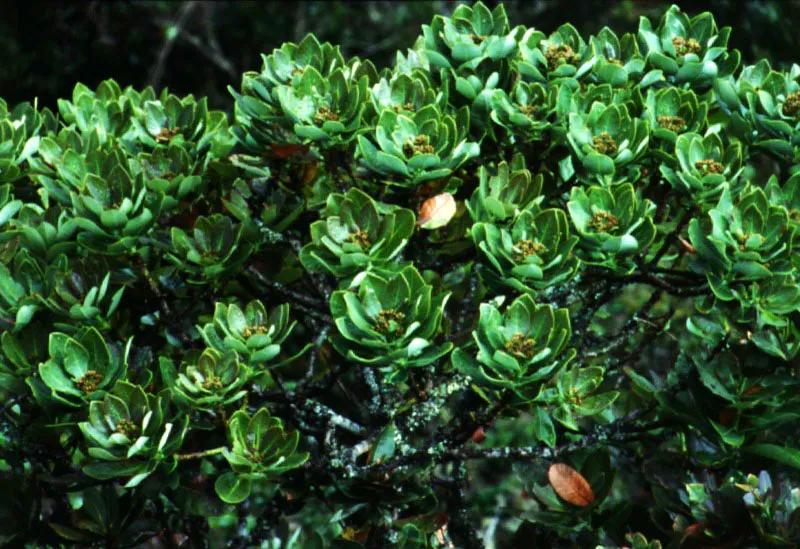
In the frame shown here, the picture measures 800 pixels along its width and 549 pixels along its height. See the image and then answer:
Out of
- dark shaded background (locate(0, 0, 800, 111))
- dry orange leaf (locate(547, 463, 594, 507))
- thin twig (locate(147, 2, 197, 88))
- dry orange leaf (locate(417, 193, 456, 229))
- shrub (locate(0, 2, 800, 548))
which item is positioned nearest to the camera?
shrub (locate(0, 2, 800, 548))

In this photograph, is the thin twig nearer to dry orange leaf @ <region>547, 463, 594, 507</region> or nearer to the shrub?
the shrub

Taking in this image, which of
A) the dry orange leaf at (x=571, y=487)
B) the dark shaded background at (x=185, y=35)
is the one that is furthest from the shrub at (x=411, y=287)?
the dark shaded background at (x=185, y=35)

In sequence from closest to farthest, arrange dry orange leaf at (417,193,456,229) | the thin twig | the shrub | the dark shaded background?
the shrub
dry orange leaf at (417,193,456,229)
the thin twig
the dark shaded background

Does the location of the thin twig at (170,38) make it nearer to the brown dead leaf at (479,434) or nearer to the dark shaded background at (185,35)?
the dark shaded background at (185,35)

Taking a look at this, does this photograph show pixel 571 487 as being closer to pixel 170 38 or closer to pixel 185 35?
pixel 170 38

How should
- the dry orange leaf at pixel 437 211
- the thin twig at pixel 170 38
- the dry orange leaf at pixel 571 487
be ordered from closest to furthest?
1. the dry orange leaf at pixel 437 211
2. the dry orange leaf at pixel 571 487
3. the thin twig at pixel 170 38

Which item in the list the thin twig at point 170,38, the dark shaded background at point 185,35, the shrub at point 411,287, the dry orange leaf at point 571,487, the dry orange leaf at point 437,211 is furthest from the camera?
the dark shaded background at point 185,35

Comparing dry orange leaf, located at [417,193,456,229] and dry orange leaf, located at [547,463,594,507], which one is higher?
dry orange leaf, located at [417,193,456,229]

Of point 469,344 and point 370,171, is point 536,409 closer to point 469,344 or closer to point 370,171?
point 469,344

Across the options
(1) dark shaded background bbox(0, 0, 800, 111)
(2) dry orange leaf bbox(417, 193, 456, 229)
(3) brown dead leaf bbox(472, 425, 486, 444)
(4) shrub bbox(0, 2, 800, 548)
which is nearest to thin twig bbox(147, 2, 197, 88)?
(1) dark shaded background bbox(0, 0, 800, 111)
